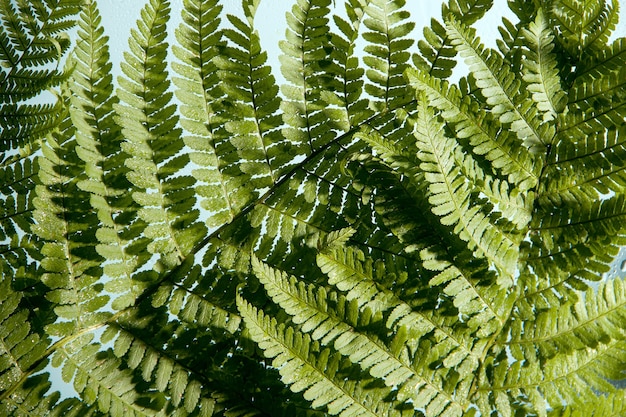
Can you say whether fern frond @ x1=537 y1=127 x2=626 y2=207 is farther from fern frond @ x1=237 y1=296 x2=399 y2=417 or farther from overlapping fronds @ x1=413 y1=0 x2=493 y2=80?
fern frond @ x1=237 y1=296 x2=399 y2=417

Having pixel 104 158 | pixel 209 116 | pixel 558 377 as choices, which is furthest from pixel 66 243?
pixel 558 377

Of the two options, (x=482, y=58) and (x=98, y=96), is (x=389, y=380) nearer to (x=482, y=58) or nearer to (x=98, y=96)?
(x=482, y=58)

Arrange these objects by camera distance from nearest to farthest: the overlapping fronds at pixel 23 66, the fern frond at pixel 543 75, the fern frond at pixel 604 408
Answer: the fern frond at pixel 604 408, the fern frond at pixel 543 75, the overlapping fronds at pixel 23 66

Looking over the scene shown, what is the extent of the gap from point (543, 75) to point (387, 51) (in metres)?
0.19

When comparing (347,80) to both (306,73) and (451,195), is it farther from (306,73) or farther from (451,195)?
(451,195)

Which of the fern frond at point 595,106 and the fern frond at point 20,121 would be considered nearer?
the fern frond at point 595,106

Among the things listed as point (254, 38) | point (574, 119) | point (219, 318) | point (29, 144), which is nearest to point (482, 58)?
point (574, 119)

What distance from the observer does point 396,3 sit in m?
0.71

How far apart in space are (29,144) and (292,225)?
53 cm

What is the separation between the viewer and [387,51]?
729 millimetres

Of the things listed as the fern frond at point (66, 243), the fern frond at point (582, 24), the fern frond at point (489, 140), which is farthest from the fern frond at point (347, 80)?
the fern frond at point (66, 243)

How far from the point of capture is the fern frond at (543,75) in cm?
63

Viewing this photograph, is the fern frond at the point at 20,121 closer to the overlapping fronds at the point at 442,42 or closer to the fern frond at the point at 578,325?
the overlapping fronds at the point at 442,42

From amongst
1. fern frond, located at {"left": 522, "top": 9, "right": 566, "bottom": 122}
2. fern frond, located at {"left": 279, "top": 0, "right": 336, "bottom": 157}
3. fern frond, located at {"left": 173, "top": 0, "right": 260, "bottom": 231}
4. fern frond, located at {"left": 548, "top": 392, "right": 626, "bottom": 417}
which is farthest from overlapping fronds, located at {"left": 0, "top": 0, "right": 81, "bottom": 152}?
fern frond, located at {"left": 548, "top": 392, "right": 626, "bottom": 417}
